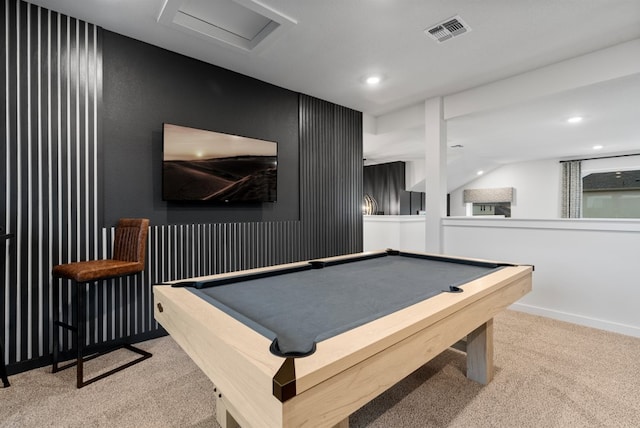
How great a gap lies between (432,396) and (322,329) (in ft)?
3.89

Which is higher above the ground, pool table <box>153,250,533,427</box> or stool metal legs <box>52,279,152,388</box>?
pool table <box>153,250,533,427</box>

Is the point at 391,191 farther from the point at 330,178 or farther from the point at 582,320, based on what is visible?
the point at 582,320

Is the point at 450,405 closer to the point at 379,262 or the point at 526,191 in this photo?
the point at 379,262

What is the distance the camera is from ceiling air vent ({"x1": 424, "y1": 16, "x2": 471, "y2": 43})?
2.28 m

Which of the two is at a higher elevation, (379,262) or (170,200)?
(170,200)

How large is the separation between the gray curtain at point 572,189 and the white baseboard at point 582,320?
5756 mm

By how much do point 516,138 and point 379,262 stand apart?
191 inches

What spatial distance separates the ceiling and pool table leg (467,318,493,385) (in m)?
2.16

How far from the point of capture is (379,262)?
7.47 feet

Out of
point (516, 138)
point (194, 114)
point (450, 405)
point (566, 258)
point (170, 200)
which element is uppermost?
point (516, 138)

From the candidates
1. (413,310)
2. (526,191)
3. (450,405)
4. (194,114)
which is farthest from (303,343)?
(526,191)

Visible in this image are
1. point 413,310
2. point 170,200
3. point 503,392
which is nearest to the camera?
point 413,310

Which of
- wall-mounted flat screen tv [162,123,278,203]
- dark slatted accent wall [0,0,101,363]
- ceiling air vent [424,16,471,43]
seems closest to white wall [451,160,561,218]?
ceiling air vent [424,16,471,43]

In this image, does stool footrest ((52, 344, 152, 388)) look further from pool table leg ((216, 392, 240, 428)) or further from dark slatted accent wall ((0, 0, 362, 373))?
pool table leg ((216, 392, 240, 428))
